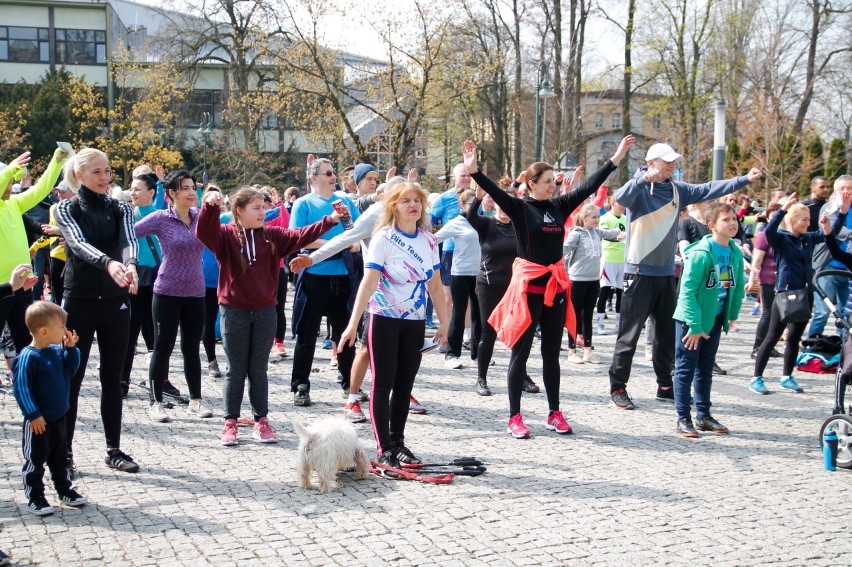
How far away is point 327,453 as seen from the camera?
17.4 ft

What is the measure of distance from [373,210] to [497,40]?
3574 cm

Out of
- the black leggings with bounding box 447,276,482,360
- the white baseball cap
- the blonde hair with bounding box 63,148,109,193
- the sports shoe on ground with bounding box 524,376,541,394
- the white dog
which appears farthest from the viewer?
the black leggings with bounding box 447,276,482,360

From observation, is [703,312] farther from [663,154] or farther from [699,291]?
[663,154]

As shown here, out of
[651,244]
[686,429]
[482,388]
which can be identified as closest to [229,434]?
[482,388]

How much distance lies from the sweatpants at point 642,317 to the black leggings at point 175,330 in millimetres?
3713

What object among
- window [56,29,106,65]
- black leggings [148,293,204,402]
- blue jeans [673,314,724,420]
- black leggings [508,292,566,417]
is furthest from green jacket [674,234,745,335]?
window [56,29,106,65]

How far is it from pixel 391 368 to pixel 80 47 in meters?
51.7

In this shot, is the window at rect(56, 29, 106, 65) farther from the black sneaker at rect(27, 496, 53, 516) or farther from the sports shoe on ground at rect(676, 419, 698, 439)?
the black sneaker at rect(27, 496, 53, 516)

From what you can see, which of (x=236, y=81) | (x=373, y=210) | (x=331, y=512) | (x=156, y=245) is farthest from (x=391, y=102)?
(x=331, y=512)

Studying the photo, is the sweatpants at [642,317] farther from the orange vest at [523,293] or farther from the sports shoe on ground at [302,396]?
the sports shoe on ground at [302,396]

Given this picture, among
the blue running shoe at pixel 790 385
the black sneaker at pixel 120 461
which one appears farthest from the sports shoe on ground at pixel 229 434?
the blue running shoe at pixel 790 385

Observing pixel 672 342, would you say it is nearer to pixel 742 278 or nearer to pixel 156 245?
pixel 742 278

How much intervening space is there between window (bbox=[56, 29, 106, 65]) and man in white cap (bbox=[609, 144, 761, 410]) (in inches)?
1958

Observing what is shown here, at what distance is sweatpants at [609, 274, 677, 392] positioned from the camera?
7.78m
